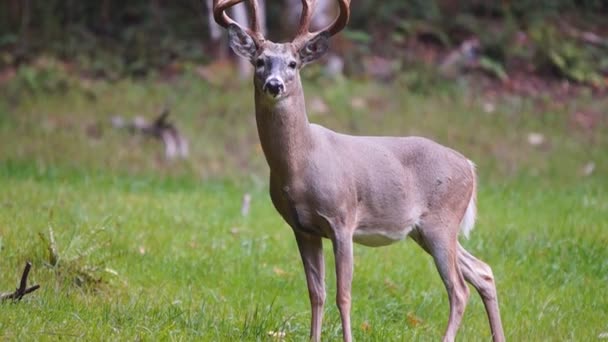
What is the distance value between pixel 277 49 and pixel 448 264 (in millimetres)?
1654

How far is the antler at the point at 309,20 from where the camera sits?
5.53 meters

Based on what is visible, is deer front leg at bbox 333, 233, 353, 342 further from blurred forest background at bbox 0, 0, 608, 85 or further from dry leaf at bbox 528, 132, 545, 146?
blurred forest background at bbox 0, 0, 608, 85

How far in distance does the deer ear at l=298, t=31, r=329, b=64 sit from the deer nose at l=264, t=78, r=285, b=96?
372 mm

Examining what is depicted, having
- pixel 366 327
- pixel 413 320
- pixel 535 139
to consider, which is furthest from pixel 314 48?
pixel 535 139

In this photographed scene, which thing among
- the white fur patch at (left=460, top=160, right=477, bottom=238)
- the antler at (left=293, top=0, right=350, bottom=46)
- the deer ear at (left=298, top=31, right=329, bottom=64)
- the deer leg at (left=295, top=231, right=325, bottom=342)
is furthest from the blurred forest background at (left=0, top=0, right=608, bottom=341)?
the antler at (left=293, top=0, right=350, bottom=46)

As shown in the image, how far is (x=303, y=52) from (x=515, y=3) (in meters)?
14.3

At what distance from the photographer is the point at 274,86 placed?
5.15 m

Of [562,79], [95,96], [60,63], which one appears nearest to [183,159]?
[95,96]

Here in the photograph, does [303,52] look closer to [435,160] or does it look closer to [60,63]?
[435,160]

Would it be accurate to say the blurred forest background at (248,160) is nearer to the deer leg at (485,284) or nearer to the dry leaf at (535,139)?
the dry leaf at (535,139)

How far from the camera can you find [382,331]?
584 centimetres

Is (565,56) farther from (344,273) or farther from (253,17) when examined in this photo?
(344,273)

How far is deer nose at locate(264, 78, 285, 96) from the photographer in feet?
16.9

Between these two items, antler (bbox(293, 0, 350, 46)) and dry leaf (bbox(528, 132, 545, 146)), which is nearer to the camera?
antler (bbox(293, 0, 350, 46))
